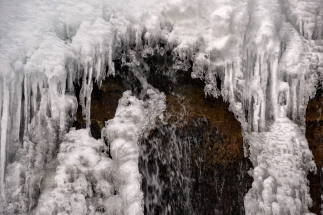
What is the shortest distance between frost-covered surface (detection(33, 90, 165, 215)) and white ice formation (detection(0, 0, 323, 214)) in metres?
0.23

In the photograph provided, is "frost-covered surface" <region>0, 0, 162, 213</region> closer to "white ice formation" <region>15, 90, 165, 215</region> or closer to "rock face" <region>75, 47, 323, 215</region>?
"white ice formation" <region>15, 90, 165, 215</region>

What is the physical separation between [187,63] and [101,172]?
1.86m

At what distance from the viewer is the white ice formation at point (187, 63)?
4.13m

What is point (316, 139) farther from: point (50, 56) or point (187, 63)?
point (50, 56)

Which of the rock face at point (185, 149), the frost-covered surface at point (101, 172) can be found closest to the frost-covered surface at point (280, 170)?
the rock face at point (185, 149)

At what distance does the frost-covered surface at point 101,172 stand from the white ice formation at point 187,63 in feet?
0.77

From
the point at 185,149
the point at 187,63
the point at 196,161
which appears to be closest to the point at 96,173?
the point at 185,149

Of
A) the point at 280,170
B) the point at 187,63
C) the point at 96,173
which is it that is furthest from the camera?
the point at 187,63

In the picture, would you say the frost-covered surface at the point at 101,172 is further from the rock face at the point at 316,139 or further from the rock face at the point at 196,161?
the rock face at the point at 316,139

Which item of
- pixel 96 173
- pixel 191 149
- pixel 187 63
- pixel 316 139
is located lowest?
pixel 96 173

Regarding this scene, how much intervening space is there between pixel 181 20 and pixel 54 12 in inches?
65.3

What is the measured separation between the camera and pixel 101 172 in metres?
4.23

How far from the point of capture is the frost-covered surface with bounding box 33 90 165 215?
394cm

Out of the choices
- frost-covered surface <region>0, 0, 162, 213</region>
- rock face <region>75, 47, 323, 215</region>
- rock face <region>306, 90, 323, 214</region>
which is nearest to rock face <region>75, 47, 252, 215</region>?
rock face <region>75, 47, 323, 215</region>
